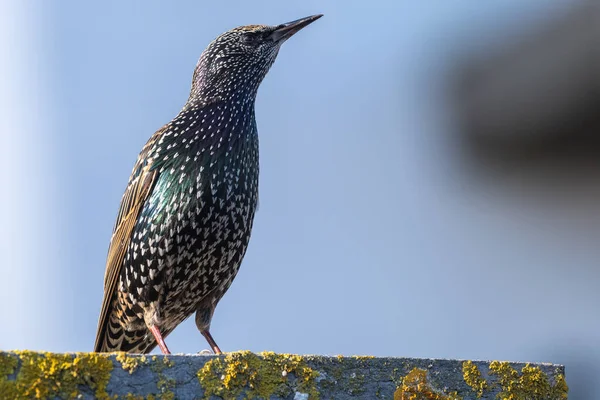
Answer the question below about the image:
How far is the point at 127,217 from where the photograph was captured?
3.83 meters

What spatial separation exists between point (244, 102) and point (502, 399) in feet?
6.34

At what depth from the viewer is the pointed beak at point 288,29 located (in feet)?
13.9

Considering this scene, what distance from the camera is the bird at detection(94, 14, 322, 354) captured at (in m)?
3.59

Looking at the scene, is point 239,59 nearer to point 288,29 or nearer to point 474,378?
point 288,29

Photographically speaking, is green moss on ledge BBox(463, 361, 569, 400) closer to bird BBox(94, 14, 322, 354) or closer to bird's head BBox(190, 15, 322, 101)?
bird BBox(94, 14, 322, 354)

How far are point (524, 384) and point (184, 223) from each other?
1486 mm

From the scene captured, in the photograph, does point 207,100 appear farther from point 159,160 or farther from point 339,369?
point 339,369

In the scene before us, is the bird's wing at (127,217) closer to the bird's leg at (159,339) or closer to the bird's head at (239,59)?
the bird's leg at (159,339)

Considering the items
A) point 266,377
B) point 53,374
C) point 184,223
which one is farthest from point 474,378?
point 184,223

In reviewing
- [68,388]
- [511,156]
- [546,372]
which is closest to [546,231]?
[511,156]

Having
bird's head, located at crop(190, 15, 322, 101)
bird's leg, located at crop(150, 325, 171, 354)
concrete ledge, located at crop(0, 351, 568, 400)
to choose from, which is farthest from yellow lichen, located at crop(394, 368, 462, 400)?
bird's head, located at crop(190, 15, 322, 101)

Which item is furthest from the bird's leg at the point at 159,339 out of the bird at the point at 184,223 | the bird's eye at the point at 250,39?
the bird's eye at the point at 250,39

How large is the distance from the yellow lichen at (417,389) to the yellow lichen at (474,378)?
0.07 m

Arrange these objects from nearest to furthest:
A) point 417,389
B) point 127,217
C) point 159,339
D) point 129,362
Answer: point 129,362 → point 417,389 → point 159,339 → point 127,217
